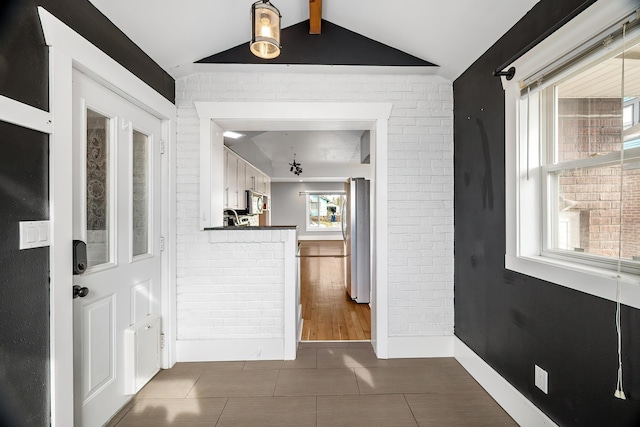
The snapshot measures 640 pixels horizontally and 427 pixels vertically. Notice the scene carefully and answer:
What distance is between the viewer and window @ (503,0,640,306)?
1.28 meters

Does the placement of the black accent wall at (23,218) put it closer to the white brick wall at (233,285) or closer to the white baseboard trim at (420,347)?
the white brick wall at (233,285)

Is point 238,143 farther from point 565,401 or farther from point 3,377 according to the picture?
point 565,401

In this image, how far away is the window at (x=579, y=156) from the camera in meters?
1.28

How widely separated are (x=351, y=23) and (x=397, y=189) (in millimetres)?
1334

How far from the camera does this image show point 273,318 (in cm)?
269

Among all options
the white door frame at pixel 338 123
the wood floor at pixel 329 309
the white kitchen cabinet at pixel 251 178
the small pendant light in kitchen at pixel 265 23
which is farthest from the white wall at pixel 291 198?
the small pendant light in kitchen at pixel 265 23

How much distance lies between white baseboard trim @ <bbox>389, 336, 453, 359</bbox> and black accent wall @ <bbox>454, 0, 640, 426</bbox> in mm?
206

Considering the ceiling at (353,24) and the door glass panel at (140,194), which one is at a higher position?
the ceiling at (353,24)

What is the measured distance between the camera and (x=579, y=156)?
5.19 ft

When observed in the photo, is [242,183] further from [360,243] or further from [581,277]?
[581,277]

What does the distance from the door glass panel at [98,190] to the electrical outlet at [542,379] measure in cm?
250

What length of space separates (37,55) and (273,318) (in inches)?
86.2

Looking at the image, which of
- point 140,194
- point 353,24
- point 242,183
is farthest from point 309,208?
point 140,194

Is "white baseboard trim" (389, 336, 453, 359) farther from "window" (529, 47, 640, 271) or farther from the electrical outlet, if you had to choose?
"window" (529, 47, 640, 271)
